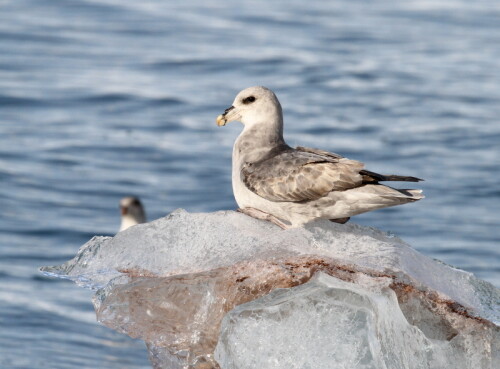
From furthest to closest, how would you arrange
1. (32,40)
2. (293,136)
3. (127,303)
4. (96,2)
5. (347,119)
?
(96,2) < (32,40) < (347,119) < (293,136) < (127,303)

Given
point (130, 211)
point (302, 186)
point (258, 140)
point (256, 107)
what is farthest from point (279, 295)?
point (130, 211)

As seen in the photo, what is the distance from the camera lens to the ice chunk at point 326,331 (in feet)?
15.3

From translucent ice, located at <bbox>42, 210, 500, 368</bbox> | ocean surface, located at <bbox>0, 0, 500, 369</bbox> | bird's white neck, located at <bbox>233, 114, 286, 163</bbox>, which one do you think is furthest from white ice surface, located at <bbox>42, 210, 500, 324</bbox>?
ocean surface, located at <bbox>0, 0, 500, 369</bbox>

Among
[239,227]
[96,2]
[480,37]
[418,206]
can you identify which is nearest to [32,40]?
[96,2]

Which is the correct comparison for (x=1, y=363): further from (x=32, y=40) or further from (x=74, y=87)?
(x=32, y=40)

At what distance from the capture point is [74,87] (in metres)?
18.4

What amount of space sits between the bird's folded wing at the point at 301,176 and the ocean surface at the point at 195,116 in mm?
4072

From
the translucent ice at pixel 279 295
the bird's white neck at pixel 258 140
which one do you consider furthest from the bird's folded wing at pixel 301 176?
the translucent ice at pixel 279 295

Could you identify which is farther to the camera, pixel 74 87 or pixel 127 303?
pixel 74 87

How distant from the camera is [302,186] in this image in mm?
6059

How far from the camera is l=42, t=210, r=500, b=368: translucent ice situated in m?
4.73

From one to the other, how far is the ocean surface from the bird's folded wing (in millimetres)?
4072

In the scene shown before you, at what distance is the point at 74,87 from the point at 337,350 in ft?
46.7

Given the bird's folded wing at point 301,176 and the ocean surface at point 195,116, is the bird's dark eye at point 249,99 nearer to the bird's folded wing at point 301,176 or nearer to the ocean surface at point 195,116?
the bird's folded wing at point 301,176
